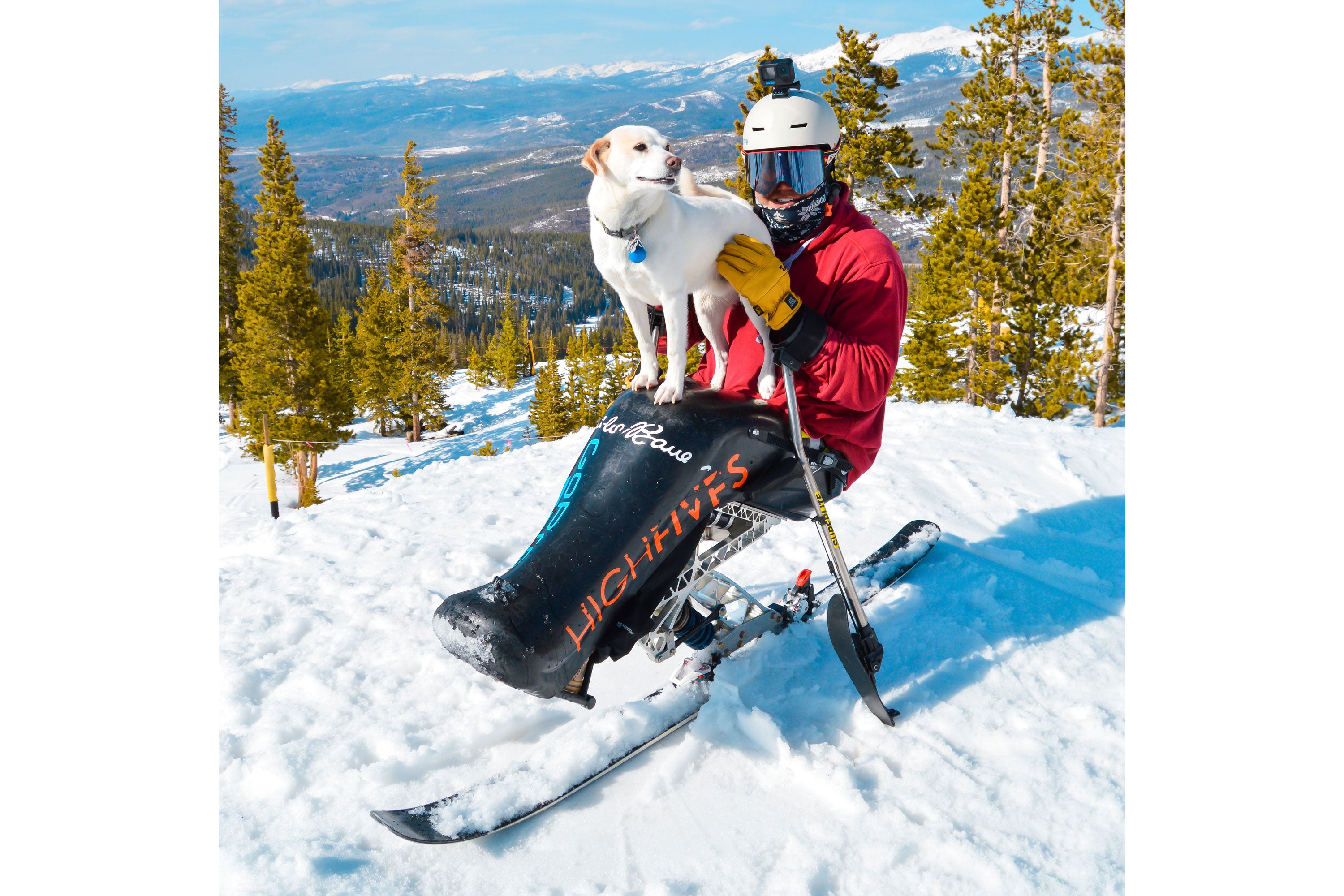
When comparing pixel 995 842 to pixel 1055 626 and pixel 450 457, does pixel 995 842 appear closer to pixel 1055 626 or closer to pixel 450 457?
pixel 1055 626

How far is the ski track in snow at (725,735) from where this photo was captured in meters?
2.21

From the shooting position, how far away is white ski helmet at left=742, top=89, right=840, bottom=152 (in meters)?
2.72

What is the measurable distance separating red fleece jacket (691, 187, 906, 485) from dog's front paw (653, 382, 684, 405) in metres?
0.37

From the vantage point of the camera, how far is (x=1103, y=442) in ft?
21.5

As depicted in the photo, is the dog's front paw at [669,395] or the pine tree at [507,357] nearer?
the dog's front paw at [669,395]

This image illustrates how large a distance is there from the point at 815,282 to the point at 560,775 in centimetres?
206

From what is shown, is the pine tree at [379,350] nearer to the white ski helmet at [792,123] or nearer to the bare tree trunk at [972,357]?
the bare tree trunk at [972,357]

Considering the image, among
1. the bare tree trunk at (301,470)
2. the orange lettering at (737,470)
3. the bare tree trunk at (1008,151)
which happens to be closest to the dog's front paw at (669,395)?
the orange lettering at (737,470)

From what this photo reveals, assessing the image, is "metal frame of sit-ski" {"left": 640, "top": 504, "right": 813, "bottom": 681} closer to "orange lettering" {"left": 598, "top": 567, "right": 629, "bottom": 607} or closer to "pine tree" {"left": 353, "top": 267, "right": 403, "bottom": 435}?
A: "orange lettering" {"left": 598, "top": 567, "right": 629, "bottom": 607}

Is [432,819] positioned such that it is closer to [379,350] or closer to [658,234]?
[658,234]

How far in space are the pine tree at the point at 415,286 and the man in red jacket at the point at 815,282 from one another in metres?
41.1

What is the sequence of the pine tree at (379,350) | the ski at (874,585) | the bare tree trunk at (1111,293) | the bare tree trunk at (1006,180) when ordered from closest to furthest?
the ski at (874,585) → the bare tree trunk at (1111,293) → the bare tree trunk at (1006,180) → the pine tree at (379,350)

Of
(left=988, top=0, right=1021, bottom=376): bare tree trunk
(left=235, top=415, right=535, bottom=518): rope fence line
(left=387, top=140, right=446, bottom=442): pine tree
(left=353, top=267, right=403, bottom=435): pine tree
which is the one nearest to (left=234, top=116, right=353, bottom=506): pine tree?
(left=235, top=415, right=535, bottom=518): rope fence line

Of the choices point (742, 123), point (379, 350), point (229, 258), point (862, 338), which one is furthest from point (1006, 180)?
point (229, 258)
